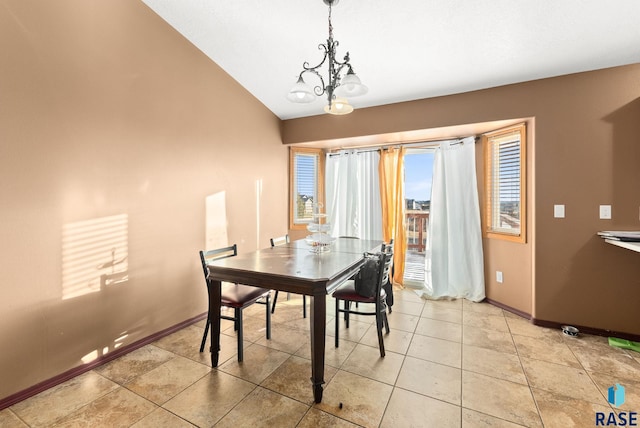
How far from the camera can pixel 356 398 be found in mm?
1750

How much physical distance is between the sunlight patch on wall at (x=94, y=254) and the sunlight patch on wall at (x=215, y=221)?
0.81 m

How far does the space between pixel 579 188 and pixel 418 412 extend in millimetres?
2480

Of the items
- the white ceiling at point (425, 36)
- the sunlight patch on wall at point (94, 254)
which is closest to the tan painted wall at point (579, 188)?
the white ceiling at point (425, 36)

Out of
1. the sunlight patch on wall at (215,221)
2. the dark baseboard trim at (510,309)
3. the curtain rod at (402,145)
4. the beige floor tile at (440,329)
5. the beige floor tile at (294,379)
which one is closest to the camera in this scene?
the beige floor tile at (294,379)

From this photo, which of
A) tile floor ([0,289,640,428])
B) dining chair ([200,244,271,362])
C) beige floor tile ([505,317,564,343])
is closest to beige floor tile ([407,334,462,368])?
tile floor ([0,289,640,428])

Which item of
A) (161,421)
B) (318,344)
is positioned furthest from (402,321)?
(161,421)

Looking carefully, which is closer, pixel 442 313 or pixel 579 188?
pixel 579 188

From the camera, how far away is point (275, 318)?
9.77 feet

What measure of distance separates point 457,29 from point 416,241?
2.67m

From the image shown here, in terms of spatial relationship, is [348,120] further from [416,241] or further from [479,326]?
[479,326]

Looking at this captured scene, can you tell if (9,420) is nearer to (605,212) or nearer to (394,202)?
(394,202)

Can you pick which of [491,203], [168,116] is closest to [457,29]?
[491,203]

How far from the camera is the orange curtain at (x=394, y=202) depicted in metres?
3.86

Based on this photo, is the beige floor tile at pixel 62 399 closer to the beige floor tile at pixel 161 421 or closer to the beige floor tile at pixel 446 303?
the beige floor tile at pixel 161 421
